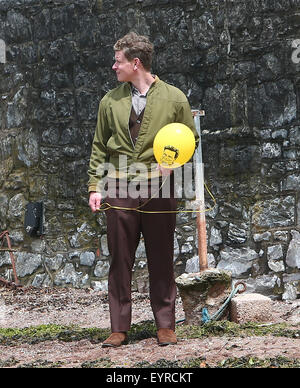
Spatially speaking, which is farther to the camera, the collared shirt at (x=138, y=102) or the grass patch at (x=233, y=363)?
the collared shirt at (x=138, y=102)

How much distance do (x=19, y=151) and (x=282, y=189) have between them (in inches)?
98.0

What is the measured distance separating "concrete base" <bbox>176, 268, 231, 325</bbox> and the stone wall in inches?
54.6

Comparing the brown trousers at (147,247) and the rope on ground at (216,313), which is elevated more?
the brown trousers at (147,247)

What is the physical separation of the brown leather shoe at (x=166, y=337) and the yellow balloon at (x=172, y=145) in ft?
2.82

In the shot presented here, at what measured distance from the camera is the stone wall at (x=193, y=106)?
6094mm

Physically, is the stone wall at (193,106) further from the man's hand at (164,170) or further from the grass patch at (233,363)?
the grass patch at (233,363)

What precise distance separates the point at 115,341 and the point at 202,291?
3.23 ft

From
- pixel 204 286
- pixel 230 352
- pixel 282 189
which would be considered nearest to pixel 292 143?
pixel 282 189

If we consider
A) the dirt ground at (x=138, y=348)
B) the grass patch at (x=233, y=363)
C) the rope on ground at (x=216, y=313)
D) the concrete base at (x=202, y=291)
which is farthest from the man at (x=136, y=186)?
the concrete base at (x=202, y=291)

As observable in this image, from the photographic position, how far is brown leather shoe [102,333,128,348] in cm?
393

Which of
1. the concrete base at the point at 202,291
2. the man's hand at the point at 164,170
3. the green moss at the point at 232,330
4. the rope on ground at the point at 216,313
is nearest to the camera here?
the man's hand at the point at 164,170

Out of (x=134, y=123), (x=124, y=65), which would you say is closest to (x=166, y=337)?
(x=134, y=123)

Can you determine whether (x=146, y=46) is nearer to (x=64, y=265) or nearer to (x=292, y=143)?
(x=292, y=143)

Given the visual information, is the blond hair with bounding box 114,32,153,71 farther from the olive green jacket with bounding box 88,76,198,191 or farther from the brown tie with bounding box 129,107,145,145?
the brown tie with bounding box 129,107,145,145
